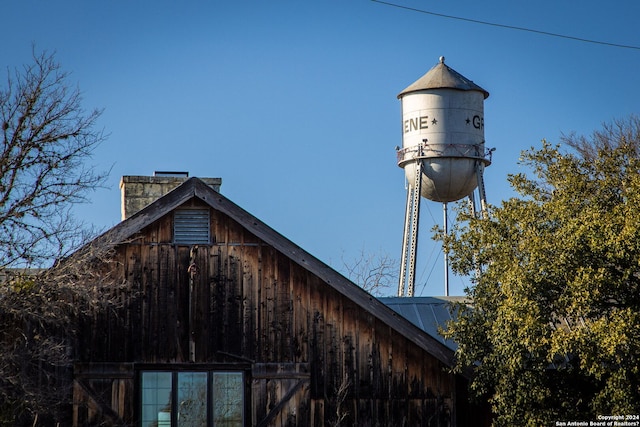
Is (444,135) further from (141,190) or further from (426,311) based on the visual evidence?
(141,190)

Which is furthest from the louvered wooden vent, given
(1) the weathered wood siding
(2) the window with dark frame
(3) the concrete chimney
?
(3) the concrete chimney

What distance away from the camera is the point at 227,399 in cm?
2334

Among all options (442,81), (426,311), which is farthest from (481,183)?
(426,311)

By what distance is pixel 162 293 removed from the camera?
23.3 meters

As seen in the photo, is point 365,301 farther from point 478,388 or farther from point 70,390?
point 70,390

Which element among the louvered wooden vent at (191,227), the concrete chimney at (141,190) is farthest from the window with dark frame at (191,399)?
the concrete chimney at (141,190)

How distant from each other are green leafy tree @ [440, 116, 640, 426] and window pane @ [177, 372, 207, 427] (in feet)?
15.4

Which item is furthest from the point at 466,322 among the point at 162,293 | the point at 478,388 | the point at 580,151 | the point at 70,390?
the point at 580,151

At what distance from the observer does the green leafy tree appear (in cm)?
2127

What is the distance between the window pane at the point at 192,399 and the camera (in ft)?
75.8

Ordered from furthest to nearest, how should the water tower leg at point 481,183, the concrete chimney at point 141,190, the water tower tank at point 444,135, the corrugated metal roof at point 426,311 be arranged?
the water tower tank at point 444,135 < the water tower leg at point 481,183 < the concrete chimney at point 141,190 < the corrugated metal roof at point 426,311

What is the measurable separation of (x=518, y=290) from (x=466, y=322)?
1.65 m

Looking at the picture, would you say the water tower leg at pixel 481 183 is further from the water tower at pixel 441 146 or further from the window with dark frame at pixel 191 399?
the window with dark frame at pixel 191 399

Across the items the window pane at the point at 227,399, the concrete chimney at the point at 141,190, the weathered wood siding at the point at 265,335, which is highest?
the concrete chimney at the point at 141,190
